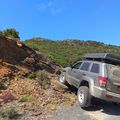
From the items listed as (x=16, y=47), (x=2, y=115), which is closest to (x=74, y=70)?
(x=2, y=115)

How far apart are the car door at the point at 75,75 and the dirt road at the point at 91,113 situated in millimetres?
1165

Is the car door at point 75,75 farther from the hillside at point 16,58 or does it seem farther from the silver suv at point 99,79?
the hillside at point 16,58

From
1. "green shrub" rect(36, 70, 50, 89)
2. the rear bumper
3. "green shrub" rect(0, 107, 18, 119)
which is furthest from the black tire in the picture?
"green shrub" rect(36, 70, 50, 89)

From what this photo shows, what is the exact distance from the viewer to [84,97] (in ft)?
37.9

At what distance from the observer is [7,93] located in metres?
13.0

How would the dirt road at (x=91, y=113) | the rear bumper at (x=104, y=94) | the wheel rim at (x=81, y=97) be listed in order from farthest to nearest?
1. the wheel rim at (x=81, y=97)
2. the dirt road at (x=91, y=113)
3. the rear bumper at (x=104, y=94)

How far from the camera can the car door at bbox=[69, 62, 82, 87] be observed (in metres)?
13.2

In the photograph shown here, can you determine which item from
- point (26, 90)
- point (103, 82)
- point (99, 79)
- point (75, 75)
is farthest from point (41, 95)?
point (103, 82)

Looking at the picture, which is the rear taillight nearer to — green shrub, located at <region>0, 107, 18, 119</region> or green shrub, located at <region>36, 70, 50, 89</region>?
green shrub, located at <region>0, 107, 18, 119</region>

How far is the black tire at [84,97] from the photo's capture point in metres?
11.4

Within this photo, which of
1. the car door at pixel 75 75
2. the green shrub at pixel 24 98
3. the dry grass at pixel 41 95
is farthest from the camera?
the car door at pixel 75 75

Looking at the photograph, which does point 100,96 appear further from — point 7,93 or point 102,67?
point 7,93

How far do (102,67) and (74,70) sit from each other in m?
2.79

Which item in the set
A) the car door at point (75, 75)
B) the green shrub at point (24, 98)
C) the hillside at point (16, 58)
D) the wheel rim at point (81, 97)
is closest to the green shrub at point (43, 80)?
the hillside at point (16, 58)
